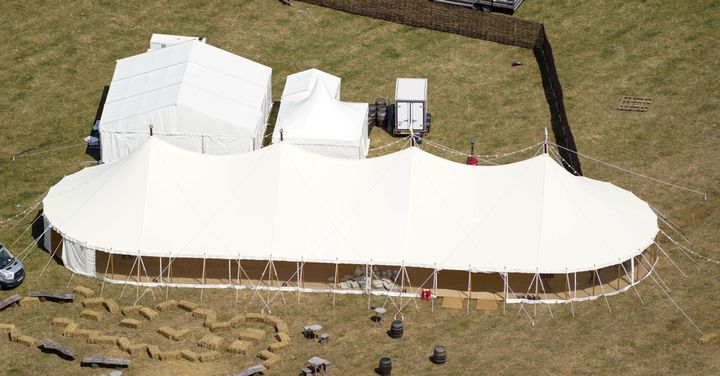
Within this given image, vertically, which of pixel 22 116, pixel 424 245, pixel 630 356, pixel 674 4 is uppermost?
pixel 674 4

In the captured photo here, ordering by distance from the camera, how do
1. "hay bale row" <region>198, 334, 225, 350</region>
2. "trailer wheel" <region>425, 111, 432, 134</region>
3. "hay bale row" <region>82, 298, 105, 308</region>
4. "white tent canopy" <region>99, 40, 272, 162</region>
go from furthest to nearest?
"trailer wheel" <region>425, 111, 432, 134</region>, "white tent canopy" <region>99, 40, 272, 162</region>, "hay bale row" <region>82, 298, 105, 308</region>, "hay bale row" <region>198, 334, 225, 350</region>

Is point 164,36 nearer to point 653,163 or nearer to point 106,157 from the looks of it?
point 106,157

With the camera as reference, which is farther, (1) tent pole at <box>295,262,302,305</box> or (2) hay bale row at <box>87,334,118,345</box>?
(1) tent pole at <box>295,262,302,305</box>

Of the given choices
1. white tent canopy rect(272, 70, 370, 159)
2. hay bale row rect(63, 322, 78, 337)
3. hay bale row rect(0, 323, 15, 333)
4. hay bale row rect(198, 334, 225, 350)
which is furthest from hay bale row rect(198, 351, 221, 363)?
white tent canopy rect(272, 70, 370, 159)

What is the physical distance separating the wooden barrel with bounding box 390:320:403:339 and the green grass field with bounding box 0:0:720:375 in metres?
0.32

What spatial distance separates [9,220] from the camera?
64.5m

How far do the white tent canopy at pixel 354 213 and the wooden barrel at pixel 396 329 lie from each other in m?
3.26

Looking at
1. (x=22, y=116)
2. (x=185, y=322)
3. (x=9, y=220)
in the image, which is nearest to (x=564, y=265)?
(x=185, y=322)

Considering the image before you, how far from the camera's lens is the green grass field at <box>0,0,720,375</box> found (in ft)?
179

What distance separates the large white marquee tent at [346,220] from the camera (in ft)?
192

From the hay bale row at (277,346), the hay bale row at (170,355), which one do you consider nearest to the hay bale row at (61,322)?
the hay bale row at (170,355)

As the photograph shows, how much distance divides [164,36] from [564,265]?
27865 mm

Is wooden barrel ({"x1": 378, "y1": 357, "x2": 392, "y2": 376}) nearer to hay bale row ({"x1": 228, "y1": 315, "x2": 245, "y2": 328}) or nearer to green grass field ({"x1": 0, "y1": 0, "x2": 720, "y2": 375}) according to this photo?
green grass field ({"x1": 0, "y1": 0, "x2": 720, "y2": 375})

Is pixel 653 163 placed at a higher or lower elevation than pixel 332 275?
higher
